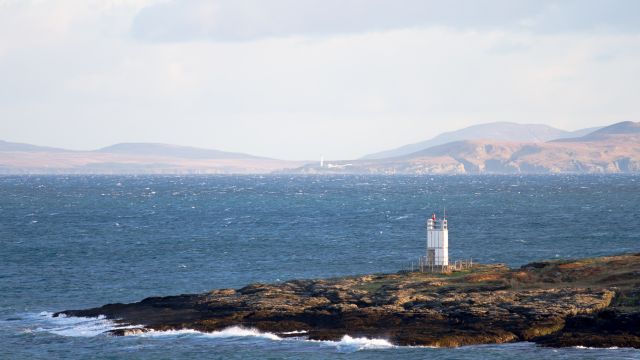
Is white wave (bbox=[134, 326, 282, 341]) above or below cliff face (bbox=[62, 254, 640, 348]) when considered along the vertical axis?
below

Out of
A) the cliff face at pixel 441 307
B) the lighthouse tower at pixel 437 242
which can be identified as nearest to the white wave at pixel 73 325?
the cliff face at pixel 441 307

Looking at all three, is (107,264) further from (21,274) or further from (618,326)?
(618,326)

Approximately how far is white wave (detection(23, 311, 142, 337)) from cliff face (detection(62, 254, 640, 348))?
34.1 inches

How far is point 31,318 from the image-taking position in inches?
2482

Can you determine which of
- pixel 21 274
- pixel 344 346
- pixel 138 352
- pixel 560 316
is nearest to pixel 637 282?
pixel 560 316

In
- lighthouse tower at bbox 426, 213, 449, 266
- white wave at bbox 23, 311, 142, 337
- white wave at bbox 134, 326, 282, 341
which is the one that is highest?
lighthouse tower at bbox 426, 213, 449, 266

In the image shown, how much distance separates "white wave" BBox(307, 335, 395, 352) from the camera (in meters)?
49.6

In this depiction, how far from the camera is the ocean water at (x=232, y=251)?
51375 mm

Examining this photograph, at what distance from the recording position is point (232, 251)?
10594 centimetres

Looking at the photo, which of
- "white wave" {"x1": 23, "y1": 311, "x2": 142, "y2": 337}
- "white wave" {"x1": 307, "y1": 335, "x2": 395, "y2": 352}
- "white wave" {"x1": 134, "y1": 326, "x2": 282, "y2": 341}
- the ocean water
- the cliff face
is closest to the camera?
"white wave" {"x1": 307, "y1": 335, "x2": 395, "y2": 352}

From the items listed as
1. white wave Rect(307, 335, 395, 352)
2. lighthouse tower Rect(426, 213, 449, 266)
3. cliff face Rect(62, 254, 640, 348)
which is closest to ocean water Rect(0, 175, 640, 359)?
white wave Rect(307, 335, 395, 352)

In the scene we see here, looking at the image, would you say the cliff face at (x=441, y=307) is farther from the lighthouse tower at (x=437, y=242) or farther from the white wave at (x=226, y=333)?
the lighthouse tower at (x=437, y=242)

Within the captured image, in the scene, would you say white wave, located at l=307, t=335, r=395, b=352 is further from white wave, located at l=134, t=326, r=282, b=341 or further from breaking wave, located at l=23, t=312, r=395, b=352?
white wave, located at l=134, t=326, r=282, b=341

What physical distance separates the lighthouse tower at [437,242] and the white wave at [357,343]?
17.6m
